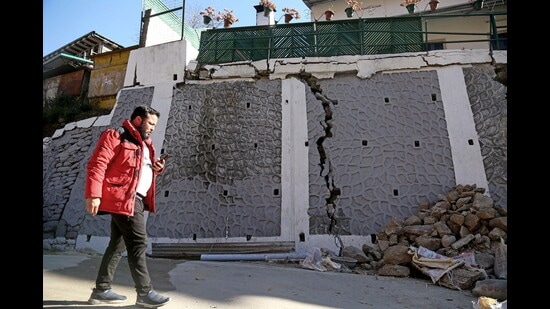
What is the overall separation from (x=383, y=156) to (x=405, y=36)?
3.15 m

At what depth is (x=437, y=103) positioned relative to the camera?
706 cm

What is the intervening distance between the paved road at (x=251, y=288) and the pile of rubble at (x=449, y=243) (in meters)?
0.27

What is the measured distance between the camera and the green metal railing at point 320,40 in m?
8.08

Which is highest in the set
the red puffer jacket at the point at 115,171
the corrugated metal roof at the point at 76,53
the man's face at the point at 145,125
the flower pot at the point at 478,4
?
the flower pot at the point at 478,4

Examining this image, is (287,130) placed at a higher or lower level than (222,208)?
higher

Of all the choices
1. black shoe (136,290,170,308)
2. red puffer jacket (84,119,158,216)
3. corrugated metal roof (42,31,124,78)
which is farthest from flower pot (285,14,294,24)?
black shoe (136,290,170,308)

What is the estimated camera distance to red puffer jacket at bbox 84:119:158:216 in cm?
254

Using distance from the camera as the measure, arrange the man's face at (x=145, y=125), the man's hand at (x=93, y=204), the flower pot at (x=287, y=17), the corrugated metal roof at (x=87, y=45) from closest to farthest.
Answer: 1. the man's hand at (x=93, y=204)
2. the man's face at (x=145, y=125)
3. the flower pot at (x=287, y=17)
4. the corrugated metal roof at (x=87, y=45)

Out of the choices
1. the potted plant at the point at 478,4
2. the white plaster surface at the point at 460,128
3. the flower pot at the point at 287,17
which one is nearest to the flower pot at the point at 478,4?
the potted plant at the point at 478,4

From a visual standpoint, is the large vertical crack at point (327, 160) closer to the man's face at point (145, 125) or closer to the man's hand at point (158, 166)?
the man's hand at point (158, 166)

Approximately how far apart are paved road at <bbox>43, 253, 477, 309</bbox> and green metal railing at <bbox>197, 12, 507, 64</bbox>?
198 inches

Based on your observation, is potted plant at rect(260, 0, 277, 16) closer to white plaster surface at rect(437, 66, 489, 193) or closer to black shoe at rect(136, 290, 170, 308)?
white plaster surface at rect(437, 66, 489, 193)
